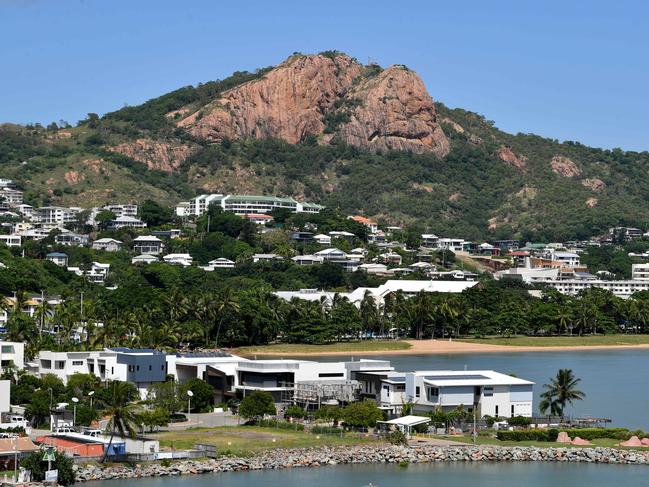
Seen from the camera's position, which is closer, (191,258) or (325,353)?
(325,353)

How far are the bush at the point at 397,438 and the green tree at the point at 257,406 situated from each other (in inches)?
275

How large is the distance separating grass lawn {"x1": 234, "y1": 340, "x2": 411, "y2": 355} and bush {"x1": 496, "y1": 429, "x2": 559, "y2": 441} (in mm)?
45570

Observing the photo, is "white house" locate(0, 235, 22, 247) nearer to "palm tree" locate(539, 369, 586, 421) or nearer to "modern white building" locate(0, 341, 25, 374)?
"modern white building" locate(0, 341, 25, 374)

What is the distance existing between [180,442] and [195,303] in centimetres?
5399

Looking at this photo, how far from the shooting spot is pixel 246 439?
201 feet

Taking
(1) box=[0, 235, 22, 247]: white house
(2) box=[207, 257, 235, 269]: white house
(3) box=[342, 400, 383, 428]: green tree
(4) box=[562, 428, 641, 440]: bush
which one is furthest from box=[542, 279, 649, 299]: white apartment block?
(3) box=[342, 400, 383, 428]: green tree

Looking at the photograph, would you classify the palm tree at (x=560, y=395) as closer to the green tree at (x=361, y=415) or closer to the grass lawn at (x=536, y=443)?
the grass lawn at (x=536, y=443)

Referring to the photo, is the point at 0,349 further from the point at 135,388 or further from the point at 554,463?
the point at 554,463

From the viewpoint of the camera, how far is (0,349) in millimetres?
73812

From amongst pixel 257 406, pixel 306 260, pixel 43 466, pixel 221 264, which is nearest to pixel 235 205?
pixel 306 260

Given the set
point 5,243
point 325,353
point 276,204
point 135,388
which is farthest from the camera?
point 276,204

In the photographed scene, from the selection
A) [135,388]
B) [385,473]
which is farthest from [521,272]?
[385,473]

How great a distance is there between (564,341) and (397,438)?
67.6 meters

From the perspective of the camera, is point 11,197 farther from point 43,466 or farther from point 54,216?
point 43,466
